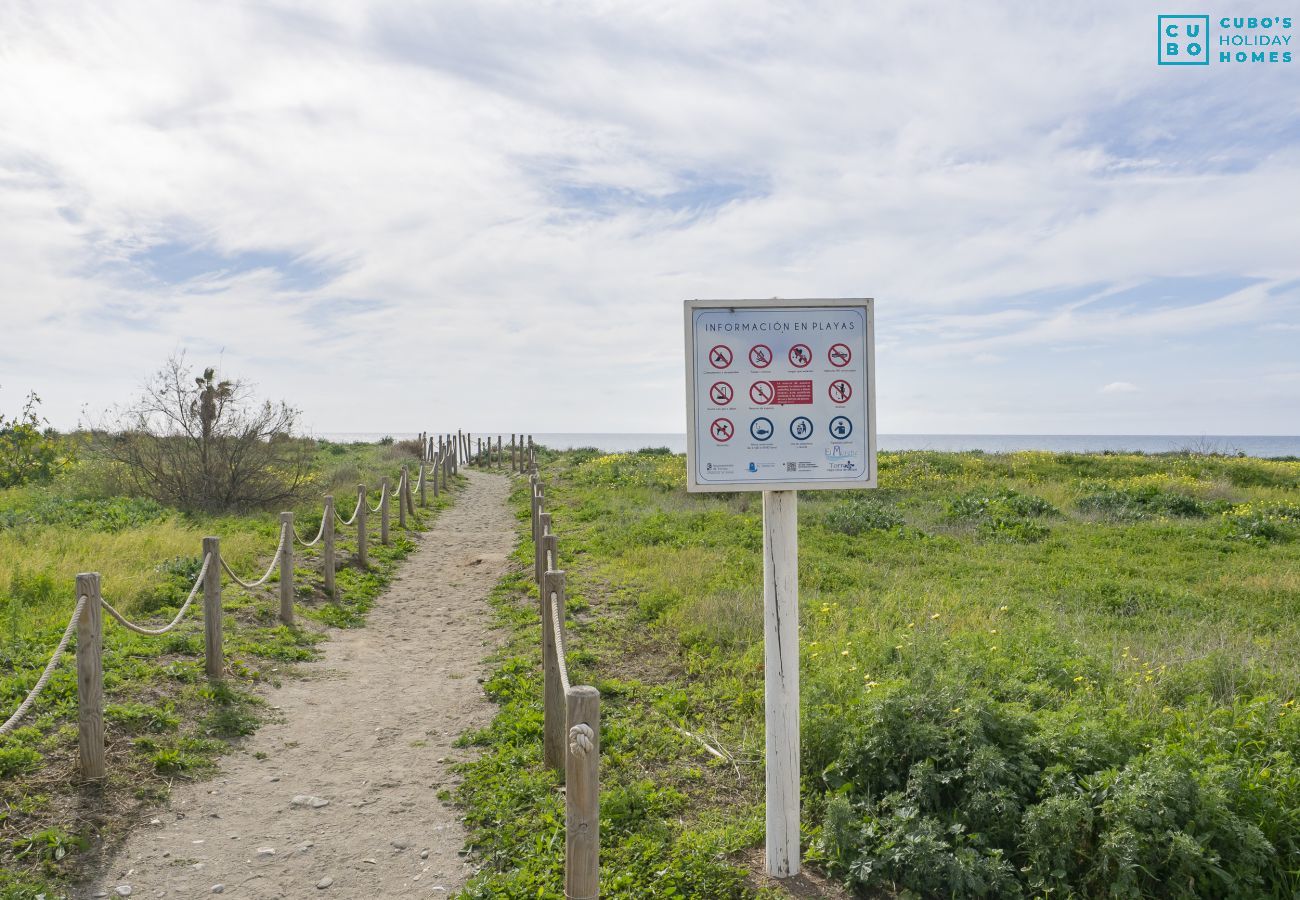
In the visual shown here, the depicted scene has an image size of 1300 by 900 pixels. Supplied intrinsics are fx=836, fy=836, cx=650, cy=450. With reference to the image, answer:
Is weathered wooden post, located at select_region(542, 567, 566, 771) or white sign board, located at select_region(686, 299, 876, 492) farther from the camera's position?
weathered wooden post, located at select_region(542, 567, 566, 771)

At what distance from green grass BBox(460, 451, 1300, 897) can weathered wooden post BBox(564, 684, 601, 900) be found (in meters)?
0.66

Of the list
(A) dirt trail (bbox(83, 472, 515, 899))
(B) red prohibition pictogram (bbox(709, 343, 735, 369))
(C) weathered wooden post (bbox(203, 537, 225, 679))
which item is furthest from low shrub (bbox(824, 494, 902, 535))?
(B) red prohibition pictogram (bbox(709, 343, 735, 369))

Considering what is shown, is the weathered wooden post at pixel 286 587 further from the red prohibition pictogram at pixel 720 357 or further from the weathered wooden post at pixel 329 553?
the red prohibition pictogram at pixel 720 357

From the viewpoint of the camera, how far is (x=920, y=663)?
5.54 meters

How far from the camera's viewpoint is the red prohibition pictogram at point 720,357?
4.04 metres

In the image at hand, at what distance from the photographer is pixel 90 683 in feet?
17.1

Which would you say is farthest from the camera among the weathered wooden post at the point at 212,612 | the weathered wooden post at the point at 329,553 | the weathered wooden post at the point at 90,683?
the weathered wooden post at the point at 329,553

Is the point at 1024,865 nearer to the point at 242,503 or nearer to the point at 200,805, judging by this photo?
the point at 200,805

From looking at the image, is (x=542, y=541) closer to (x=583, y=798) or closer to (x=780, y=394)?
(x=780, y=394)

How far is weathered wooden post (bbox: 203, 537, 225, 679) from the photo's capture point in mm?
7281

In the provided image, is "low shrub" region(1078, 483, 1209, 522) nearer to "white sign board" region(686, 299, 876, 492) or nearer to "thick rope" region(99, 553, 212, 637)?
"white sign board" region(686, 299, 876, 492)

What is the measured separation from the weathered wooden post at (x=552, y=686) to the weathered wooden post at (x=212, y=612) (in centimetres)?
357

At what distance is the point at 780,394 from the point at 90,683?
15.1ft

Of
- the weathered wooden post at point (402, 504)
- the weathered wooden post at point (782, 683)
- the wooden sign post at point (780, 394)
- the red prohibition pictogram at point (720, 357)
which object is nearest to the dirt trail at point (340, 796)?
the weathered wooden post at point (782, 683)
